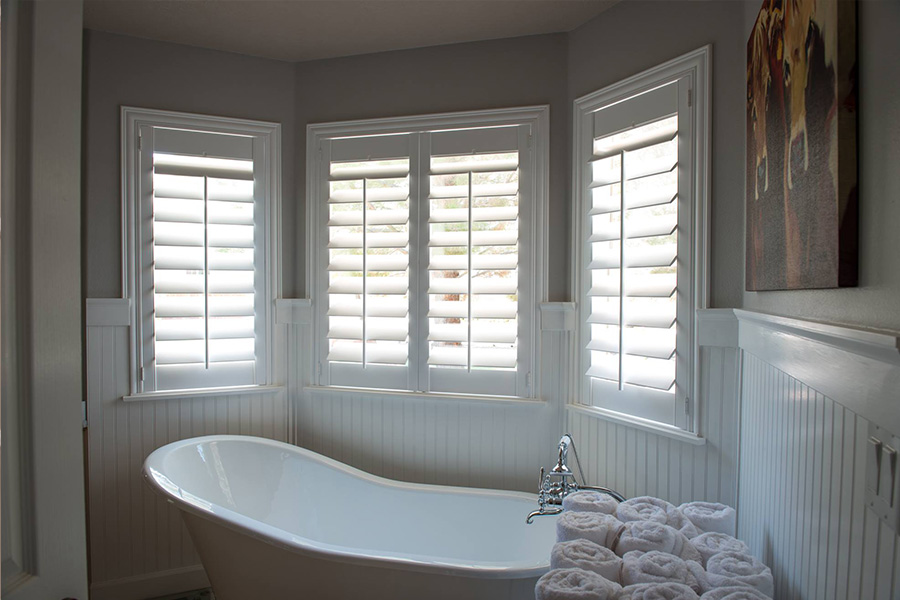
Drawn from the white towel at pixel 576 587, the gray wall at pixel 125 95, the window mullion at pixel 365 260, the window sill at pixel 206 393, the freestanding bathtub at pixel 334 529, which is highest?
the gray wall at pixel 125 95

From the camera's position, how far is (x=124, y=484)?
2.85 meters

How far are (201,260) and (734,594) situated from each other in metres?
2.66

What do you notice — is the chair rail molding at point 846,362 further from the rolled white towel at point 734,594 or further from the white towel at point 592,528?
the white towel at point 592,528

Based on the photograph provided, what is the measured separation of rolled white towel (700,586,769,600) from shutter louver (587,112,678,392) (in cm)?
103

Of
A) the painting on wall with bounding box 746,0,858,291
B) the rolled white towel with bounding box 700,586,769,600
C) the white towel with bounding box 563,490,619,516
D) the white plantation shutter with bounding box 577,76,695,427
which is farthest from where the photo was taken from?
the white plantation shutter with bounding box 577,76,695,427

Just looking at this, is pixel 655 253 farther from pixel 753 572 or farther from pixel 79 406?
pixel 79 406

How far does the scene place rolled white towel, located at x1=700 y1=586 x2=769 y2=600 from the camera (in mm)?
1230

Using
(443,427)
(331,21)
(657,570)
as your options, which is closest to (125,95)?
(331,21)

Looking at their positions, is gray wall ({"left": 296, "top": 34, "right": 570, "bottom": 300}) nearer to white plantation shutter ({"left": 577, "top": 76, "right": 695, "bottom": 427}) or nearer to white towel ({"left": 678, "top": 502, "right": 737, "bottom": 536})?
white plantation shutter ({"left": 577, "top": 76, "right": 695, "bottom": 427})

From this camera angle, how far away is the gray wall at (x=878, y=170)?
82 cm

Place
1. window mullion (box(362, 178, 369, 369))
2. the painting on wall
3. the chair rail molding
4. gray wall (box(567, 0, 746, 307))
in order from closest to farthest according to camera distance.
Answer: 1. the chair rail molding
2. the painting on wall
3. gray wall (box(567, 0, 746, 307))
4. window mullion (box(362, 178, 369, 369))

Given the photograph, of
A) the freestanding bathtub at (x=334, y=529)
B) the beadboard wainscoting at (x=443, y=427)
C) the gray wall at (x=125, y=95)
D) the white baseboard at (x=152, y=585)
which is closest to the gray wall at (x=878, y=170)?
the freestanding bathtub at (x=334, y=529)

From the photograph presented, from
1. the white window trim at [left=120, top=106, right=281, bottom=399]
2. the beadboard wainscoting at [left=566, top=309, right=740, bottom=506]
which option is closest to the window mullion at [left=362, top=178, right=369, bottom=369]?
the white window trim at [left=120, top=106, right=281, bottom=399]

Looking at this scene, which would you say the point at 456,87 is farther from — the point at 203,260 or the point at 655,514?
the point at 655,514
